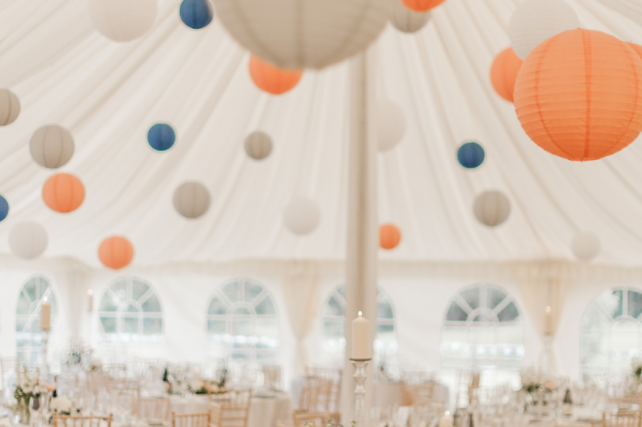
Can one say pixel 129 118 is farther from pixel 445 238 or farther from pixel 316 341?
pixel 316 341

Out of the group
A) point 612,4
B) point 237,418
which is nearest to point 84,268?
point 237,418

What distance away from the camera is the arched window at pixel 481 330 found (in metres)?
10.9

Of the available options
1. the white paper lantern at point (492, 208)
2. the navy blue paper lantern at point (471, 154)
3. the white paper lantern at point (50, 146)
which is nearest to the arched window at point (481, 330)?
the white paper lantern at point (492, 208)

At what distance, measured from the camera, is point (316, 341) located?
11.4 m

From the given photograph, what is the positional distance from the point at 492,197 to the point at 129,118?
3.49 metres

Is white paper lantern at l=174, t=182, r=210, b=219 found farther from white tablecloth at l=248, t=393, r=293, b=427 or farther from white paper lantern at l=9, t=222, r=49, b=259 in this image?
white tablecloth at l=248, t=393, r=293, b=427

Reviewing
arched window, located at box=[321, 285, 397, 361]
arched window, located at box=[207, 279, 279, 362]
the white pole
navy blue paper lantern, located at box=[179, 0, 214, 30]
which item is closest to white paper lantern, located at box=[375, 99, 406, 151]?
the white pole

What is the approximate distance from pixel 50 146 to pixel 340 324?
7.66 metres

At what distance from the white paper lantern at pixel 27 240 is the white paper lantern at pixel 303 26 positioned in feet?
17.0

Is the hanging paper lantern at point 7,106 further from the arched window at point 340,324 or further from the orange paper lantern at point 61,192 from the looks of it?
the arched window at point 340,324

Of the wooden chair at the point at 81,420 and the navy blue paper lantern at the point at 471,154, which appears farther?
the navy blue paper lantern at the point at 471,154

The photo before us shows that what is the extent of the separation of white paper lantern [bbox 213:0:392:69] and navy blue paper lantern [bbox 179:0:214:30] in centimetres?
256

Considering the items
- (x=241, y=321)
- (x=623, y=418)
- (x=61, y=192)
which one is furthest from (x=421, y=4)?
(x=241, y=321)

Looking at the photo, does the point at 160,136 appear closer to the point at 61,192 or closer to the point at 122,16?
the point at 61,192
